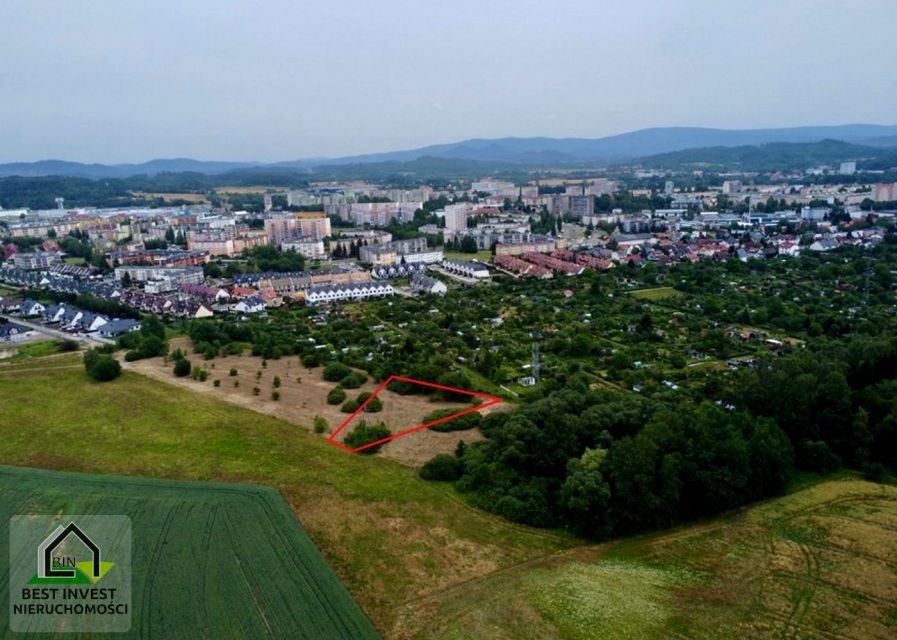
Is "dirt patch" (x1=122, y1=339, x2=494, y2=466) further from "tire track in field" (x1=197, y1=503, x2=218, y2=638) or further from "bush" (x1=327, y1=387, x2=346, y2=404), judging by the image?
"tire track in field" (x1=197, y1=503, x2=218, y2=638)

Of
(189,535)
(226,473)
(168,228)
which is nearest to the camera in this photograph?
(189,535)

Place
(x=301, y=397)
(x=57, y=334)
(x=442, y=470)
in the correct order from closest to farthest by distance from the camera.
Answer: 1. (x=442, y=470)
2. (x=301, y=397)
3. (x=57, y=334)

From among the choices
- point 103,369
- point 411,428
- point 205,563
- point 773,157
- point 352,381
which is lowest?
point 411,428

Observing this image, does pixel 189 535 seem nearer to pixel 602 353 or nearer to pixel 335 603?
pixel 335 603

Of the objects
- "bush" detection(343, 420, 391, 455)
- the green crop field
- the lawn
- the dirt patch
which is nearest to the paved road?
the dirt patch

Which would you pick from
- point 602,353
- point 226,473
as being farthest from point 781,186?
point 226,473

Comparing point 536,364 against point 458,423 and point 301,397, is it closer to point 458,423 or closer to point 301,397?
point 458,423

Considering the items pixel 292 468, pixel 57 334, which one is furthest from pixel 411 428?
pixel 57 334
